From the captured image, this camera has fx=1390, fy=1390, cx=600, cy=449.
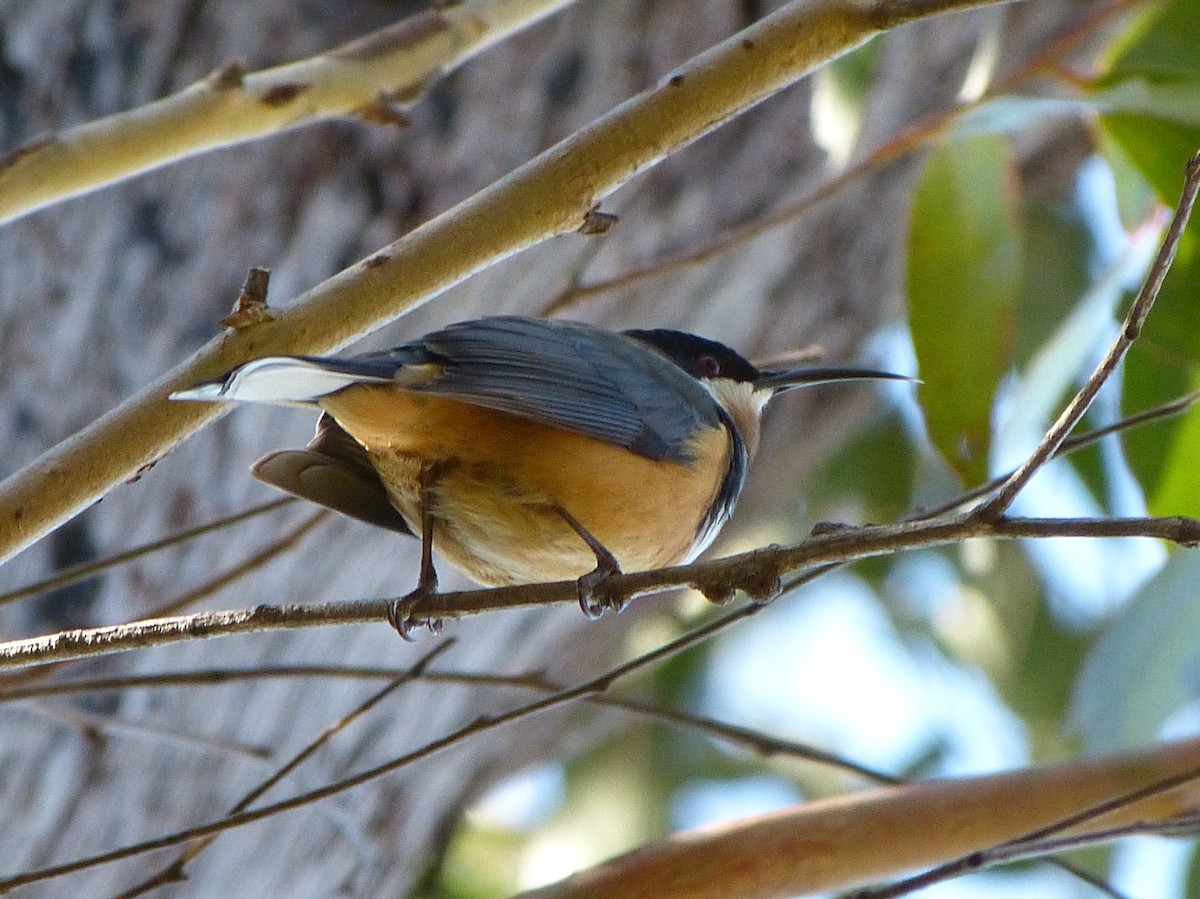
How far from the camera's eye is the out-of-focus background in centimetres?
276

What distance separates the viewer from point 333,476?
2.27 meters

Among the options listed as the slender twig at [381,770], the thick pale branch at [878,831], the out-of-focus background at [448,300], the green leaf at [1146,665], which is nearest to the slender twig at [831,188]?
the out-of-focus background at [448,300]

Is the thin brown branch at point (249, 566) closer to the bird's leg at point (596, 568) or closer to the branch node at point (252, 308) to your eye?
the bird's leg at point (596, 568)

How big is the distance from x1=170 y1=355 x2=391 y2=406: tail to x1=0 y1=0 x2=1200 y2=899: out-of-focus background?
15.3 inches

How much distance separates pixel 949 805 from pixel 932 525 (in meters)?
0.86

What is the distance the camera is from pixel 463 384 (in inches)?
80.9

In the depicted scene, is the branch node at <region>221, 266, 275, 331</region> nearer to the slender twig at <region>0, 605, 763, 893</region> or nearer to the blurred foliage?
the slender twig at <region>0, 605, 763, 893</region>

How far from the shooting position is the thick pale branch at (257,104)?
179 centimetres

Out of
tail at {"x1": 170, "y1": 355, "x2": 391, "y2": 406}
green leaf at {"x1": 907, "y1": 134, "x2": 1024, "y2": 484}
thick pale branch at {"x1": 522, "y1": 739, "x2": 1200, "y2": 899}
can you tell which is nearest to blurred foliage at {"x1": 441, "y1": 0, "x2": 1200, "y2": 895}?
green leaf at {"x1": 907, "y1": 134, "x2": 1024, "y2": 484}

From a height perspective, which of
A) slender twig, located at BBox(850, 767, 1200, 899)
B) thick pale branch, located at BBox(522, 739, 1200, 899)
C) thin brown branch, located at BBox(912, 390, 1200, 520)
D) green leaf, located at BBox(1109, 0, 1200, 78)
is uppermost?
green leaf, located at BBox(1109, 0, 1200, 78)

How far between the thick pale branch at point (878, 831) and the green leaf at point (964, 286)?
0.71 m

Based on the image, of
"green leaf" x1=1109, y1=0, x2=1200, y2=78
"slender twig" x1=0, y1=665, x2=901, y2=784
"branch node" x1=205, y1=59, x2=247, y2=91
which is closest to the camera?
"slender twig" x1=0, y1=665, x2=901, y2=784

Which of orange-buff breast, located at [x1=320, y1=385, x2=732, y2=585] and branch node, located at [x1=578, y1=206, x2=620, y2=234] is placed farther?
orange-buff breast, located at [x1=320, y1=385, x2=732, y2=585]

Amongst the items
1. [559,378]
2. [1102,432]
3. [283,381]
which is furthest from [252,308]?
[1102,432]
